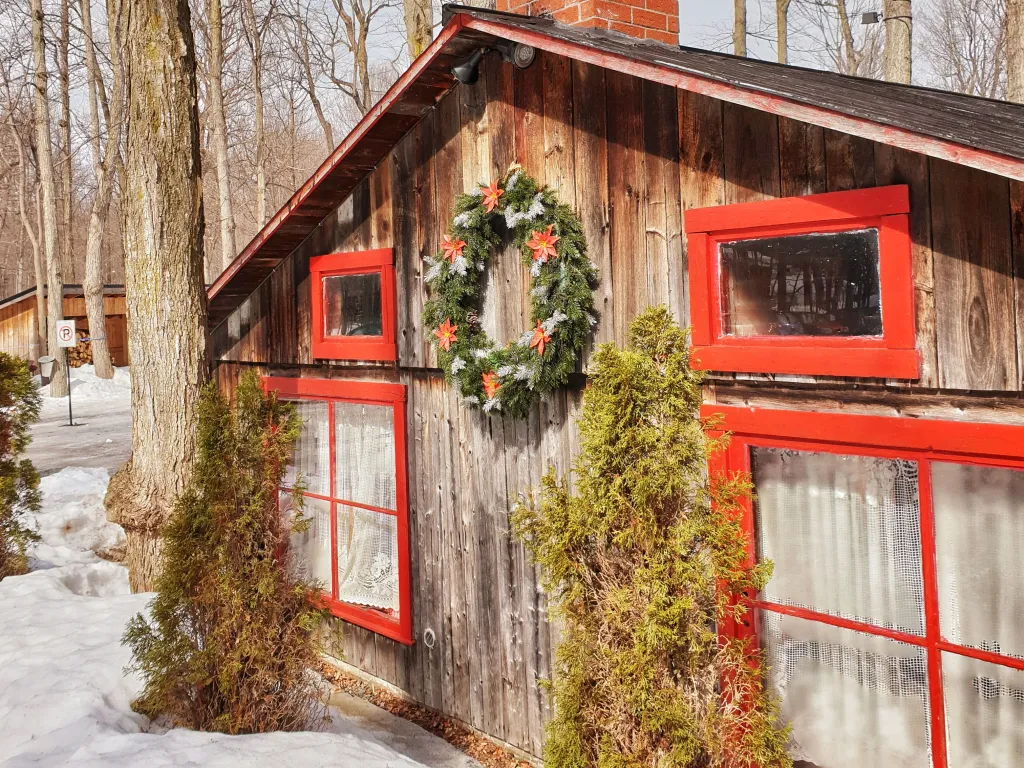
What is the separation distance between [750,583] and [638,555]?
502mm

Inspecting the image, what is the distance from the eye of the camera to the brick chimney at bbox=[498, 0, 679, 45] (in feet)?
18.8

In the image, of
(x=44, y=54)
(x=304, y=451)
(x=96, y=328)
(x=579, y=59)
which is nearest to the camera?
(x=579, y=59)

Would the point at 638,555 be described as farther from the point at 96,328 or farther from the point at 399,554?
the point at 96,328

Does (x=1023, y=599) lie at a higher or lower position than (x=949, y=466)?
lower

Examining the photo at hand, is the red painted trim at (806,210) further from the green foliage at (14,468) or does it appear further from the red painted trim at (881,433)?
the green foliage at (14,468)

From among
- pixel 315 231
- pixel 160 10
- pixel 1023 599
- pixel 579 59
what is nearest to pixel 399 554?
pixel 315 231

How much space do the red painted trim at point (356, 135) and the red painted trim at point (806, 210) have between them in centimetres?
199

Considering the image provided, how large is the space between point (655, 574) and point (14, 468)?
7152 mm

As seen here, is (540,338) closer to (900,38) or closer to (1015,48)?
(1015,48)

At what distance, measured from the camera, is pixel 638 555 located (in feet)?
12.8

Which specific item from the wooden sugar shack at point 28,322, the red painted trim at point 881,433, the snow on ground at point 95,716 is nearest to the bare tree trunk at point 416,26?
the snow on ground at point 95,716

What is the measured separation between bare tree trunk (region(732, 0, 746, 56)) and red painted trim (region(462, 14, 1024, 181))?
15407 mm

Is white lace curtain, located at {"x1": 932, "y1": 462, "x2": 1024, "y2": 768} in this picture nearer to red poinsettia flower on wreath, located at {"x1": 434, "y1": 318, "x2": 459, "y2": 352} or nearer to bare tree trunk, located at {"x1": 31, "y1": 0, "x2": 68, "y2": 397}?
red poinsettia flower on wreath, located at {"x1": 434, "y1": 318, "x2": 459, "y2": 352}

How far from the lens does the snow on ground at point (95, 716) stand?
4.62m
